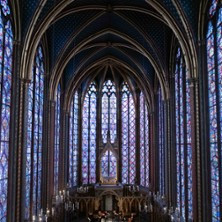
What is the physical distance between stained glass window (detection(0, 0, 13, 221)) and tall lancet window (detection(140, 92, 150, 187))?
1917 centimetres

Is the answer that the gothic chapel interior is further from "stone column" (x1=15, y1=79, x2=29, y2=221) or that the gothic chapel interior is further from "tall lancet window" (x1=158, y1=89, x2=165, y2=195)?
"tall lancet window" (x1=158, y1=89, x2=165, y2=195)

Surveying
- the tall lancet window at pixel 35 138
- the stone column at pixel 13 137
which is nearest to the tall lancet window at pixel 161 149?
the tall lancet window at pixel 35 138

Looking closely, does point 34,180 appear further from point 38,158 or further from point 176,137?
point 176,137

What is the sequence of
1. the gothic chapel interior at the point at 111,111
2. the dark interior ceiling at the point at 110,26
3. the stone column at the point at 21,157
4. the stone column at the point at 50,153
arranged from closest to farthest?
the gothic chapel interior at the point at 111,111 → the stone column at the point at 21,157 → the dark interior ceiling at the point at 110,26 → the stone column at the point at 50,153

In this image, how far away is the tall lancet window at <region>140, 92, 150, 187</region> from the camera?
3281 centimetres

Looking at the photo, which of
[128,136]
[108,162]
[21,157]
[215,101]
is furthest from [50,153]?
[215,101]

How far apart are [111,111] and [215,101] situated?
71.9 feet

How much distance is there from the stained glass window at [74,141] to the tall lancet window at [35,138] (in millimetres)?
10498

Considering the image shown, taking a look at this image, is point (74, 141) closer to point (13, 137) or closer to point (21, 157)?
point (21, 157)

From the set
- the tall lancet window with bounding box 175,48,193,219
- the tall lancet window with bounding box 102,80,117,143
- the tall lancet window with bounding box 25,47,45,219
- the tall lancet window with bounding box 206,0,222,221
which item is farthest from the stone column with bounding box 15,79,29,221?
the tall lancet window with bounding box 102,80,117,143

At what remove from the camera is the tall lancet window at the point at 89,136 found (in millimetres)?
35094

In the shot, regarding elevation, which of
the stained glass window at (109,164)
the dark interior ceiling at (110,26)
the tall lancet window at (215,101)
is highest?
the dark interior ceiling at (110,26)

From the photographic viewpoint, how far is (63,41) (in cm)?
2375

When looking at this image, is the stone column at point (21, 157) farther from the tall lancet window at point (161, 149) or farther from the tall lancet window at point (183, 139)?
the tall lancet window at point (161, 149)
